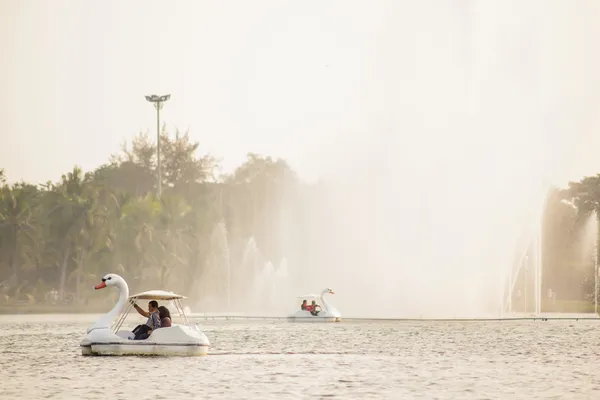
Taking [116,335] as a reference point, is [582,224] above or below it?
above

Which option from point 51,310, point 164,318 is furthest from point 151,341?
point 51,310

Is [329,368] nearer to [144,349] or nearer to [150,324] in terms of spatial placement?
[144,349]

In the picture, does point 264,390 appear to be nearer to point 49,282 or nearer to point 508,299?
point 508,299

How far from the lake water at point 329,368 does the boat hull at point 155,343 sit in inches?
17.8

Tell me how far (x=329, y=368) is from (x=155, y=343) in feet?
22.8

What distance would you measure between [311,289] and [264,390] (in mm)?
87901

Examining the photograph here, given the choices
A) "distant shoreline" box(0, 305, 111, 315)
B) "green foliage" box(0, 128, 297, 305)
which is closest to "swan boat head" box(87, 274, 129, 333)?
"distant shoreline" box(0, 305, 111, 315)

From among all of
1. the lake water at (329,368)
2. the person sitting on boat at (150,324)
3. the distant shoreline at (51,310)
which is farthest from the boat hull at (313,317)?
the distant shoreline at (51,310)

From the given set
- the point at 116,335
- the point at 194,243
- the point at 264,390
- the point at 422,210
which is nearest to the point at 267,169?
the point at 194,243

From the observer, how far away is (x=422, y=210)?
350ft

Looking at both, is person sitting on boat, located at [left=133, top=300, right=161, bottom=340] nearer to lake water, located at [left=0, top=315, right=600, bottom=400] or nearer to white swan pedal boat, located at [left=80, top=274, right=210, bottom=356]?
white swan pedal boat, located at [left=80, top=274, right=210, bottom=356]

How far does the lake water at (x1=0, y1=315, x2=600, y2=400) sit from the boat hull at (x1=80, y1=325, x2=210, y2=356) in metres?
0.45

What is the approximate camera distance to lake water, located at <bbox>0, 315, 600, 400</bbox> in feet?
114

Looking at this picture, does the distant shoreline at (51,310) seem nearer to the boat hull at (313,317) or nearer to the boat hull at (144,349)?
the boat hull at (313,317)
